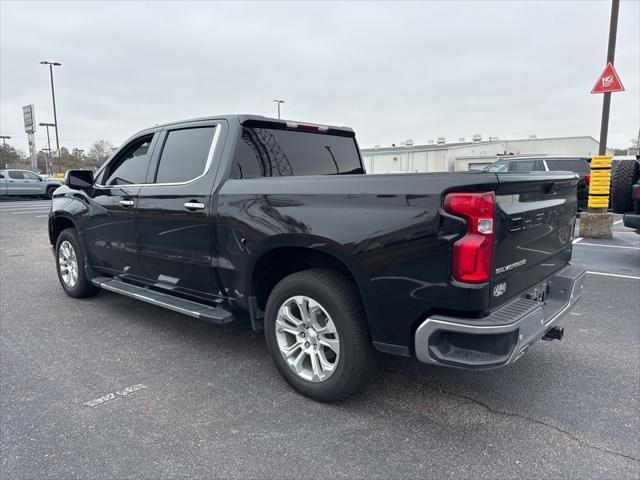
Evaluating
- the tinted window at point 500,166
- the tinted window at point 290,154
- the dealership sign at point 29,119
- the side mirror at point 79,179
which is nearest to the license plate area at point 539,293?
the tinted window at point 290,154

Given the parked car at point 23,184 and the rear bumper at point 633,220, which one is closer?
the rear bumper at point 633,220

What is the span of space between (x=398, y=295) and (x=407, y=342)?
0.91 ft

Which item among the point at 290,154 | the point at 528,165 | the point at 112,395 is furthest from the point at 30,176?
the point at 112,395

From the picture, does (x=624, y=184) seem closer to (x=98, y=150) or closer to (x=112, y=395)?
(x=112, y=395)

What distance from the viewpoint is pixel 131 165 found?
443 centimetres

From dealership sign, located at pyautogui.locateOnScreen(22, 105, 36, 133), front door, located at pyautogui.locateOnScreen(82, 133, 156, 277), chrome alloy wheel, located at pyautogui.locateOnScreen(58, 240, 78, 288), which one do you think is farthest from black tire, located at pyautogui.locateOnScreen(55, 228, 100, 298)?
dealership sign, located at pyautogui.locateOnScreen(22, 105, 36, 133)

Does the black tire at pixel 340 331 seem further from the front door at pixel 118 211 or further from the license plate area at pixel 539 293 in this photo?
the front door at pixel 118 211

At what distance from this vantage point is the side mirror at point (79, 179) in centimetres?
468

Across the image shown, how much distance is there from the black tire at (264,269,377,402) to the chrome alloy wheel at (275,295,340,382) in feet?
0.14

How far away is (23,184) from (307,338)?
2682cm

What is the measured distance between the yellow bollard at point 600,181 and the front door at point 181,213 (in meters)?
8.90

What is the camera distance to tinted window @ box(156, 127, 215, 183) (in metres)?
3.70

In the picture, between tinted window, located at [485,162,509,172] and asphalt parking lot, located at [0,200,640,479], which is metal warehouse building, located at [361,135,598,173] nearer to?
tinted window, located at [485,162,509,172]

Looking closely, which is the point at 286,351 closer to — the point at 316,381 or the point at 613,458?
the point at 316,381
